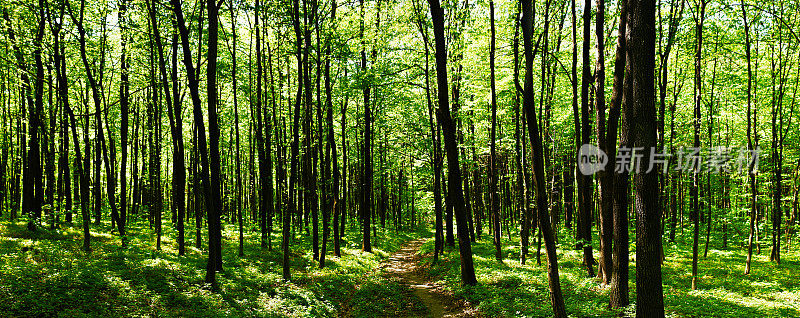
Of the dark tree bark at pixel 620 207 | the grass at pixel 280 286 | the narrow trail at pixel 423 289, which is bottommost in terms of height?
the narrow trail at pixel 423 289

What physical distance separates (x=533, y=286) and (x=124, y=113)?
720 inches

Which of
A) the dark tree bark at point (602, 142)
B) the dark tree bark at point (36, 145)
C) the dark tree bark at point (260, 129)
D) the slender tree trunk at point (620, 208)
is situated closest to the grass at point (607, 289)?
the slender tree trunk at point (620, 208)

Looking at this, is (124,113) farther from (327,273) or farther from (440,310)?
(440,310)

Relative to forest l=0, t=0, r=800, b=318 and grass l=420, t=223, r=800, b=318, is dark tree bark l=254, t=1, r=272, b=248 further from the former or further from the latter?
grass l=420, t=223, r=800, b=318

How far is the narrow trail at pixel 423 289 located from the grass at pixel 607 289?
450 mm

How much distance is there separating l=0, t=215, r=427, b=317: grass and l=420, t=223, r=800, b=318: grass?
262 cm

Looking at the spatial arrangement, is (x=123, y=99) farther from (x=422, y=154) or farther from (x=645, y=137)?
(x=645, y=137)

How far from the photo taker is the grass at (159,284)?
8227 millimetres

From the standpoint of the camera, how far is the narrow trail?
33.8 feet

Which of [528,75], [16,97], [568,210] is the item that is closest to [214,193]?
[528,75]

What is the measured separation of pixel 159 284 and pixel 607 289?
1225cm

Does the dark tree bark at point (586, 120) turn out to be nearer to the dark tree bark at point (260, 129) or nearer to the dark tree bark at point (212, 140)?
the dark tree bark at point (260, 129)

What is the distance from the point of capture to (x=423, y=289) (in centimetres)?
1306

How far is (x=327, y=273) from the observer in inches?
545
